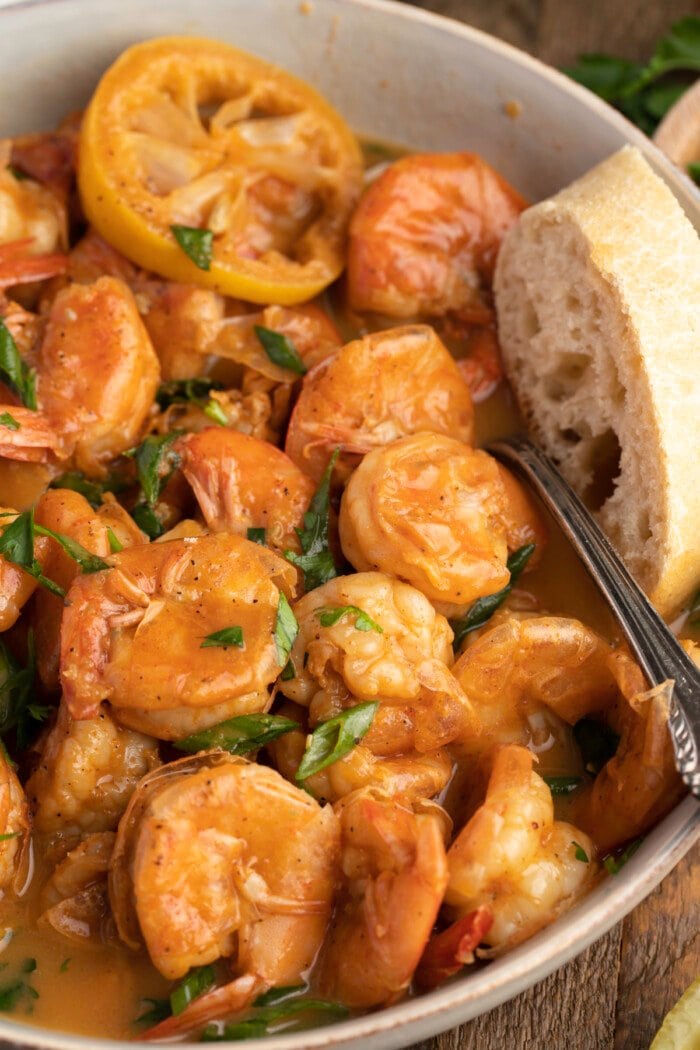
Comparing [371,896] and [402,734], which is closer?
[371,896]

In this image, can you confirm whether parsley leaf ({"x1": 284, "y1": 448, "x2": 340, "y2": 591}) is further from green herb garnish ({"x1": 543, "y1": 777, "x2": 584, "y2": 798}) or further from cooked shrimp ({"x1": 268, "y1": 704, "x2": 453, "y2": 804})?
green herb garnish ({"x1": 543, "y1": 777, "x2": 584, "y2": 798})

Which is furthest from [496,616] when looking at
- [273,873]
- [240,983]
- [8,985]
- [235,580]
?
[8,985]

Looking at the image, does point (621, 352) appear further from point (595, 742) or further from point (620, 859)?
point (620, 859)

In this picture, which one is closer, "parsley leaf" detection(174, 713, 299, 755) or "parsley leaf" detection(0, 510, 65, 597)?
"parsley leaf" detection(174, 713, 299, 755)

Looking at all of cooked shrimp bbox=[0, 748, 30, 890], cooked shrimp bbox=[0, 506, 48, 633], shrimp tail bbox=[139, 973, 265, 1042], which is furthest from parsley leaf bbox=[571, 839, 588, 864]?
cooked shrimp bbox=[0, 506, 48, 633]

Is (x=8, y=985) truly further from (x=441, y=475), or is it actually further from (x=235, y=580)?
(x=441, y=475)

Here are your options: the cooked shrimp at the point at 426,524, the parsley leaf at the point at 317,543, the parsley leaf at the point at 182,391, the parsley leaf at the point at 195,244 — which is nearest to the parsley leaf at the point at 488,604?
the cooked shrimp at the point at 426,524

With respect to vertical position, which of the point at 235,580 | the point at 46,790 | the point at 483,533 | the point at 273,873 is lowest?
the point at 46,790
